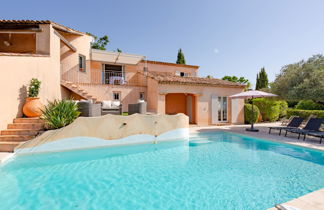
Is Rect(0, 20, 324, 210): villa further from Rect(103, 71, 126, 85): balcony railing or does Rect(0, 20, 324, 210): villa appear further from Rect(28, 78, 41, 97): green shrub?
Rect(103, 71, 126, 85): balcony railing

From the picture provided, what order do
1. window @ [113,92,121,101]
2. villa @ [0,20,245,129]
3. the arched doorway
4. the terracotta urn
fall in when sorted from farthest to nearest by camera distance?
1. the arched doorway
2. window @ [113,92,121,101]
3. villa @ [0,20,245,129]
4. the terracotta urn

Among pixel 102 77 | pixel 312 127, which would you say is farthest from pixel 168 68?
pixel 312 127

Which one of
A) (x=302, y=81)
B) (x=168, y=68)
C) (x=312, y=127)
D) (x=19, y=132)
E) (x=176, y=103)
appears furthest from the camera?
(x=168, y=68)

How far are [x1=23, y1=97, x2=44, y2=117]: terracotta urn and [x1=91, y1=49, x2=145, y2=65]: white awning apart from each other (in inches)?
316

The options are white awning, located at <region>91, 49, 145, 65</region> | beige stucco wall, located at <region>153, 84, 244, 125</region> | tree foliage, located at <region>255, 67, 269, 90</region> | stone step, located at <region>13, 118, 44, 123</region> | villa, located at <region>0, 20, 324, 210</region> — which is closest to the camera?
villa, located at <region>0, 20, 324, 210</region>

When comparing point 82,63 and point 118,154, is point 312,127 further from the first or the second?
point 82,63

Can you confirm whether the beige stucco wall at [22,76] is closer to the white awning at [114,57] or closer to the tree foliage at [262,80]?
the white awning at [114,57]

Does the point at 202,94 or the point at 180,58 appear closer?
the point at 202,94

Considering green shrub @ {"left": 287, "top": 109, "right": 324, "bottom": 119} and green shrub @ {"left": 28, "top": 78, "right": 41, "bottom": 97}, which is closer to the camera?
green shrub @ {"left": 28, "top": 78, "right": 41, "bottom": 97}

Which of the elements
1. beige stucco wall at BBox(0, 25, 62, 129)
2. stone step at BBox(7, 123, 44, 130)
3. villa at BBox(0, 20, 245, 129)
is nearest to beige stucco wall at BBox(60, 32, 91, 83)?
villa at BBox(0, 20, 245, 129)

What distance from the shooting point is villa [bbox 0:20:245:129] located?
8695mm

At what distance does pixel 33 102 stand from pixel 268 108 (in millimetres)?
23007

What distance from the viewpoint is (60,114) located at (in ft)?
26.9

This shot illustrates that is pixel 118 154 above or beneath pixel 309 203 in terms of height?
beneath
